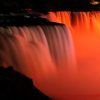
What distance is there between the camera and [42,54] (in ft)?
28.5

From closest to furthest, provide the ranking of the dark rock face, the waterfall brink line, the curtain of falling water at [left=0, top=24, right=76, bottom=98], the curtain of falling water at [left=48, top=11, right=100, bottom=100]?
the dark rock face → the curtain of falling water at [left=0, top=24, right=76, bottom=98] → the curtain of falling water at [left=48, top=11, right=100, bottom=100] → the waterfall brink line

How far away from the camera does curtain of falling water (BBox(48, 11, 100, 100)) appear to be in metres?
10.2

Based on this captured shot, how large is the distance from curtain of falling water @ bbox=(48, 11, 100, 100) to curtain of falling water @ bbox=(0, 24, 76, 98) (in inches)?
27.5

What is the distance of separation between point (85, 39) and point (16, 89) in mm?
6916

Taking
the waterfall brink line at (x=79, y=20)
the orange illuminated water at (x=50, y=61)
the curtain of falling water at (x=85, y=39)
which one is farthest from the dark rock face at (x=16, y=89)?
the waterfall brink line at (x=79, y=20)

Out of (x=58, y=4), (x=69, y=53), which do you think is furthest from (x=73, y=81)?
(x=58, y=4)

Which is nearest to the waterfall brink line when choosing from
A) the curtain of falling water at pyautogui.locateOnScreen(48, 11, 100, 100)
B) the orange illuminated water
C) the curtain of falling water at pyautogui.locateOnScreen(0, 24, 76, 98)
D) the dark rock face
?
the curtain of falling water at pyautogui.locateOnScreen(48, 11, 100, 100)

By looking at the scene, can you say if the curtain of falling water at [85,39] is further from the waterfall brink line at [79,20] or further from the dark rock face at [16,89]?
the dark rock face at [16,89]

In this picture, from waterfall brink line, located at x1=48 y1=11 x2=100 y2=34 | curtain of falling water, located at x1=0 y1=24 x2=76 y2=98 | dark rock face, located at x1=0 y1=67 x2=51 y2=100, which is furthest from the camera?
waterfall brink line, located at x1=48 y1=11 x2=100 y2=34

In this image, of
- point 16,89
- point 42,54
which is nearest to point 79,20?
point 42,54

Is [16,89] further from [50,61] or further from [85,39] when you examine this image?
[85,39]

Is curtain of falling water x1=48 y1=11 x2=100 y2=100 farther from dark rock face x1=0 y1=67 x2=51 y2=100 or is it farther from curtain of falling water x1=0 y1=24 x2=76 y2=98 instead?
dark rock face x1=0 y1=67 x2=51 y2=100

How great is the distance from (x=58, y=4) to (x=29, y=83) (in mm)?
8323

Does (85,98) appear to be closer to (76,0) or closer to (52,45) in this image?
(52,45)
